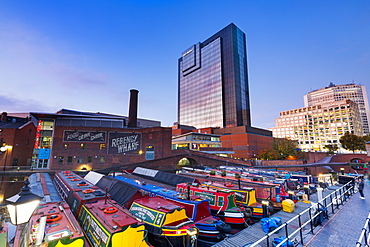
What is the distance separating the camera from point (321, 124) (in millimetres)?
126250

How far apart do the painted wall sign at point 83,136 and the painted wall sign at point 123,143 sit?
2084mm

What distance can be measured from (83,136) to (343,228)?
43.2m

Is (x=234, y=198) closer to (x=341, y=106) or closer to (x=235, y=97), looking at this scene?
(x=235, y=97)

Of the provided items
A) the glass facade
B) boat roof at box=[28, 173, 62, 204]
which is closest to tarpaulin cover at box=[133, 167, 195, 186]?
boat roof at box=[28, 173, 62, 204]

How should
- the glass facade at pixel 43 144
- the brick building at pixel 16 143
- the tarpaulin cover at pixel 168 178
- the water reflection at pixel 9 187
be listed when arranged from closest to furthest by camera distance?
the water reflection at pixel 9 187
the tarpaulin cover at pixel 168 178
the brick building at pixel 16 143
the glass facade at pixel 43 144

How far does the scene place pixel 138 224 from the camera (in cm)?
775

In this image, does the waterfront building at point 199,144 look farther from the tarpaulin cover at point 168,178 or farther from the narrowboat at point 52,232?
the narrowboat at point 52,232

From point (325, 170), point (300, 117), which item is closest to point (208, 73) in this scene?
point (325, 170)

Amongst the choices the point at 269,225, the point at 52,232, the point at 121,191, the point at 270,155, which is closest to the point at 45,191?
the point at 121,191

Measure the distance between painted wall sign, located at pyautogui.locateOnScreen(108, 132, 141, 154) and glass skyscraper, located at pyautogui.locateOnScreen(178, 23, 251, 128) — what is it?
58218 millimetres

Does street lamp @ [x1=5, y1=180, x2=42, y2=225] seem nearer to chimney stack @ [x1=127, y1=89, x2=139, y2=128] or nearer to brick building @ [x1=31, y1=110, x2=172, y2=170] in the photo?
brick building @ [x1=31, y1=110, x2=172, y2=170]

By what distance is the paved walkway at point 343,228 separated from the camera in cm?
784

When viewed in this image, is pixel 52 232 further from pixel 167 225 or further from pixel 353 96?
pixel 353 96

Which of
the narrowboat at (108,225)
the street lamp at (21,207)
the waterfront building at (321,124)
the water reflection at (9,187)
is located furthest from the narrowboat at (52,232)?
the waterfront building at (321,124)
